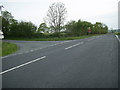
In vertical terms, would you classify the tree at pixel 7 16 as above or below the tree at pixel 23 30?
above

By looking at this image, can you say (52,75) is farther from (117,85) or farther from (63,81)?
(117,85)

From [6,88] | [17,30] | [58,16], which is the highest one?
[58,16]

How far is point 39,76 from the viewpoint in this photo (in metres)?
5.26

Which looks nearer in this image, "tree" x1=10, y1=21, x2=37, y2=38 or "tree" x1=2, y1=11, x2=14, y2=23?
"tree" x1=10, y1=21, x2=37, y2=38

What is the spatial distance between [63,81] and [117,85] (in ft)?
6.25

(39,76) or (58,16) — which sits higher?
(58,16)

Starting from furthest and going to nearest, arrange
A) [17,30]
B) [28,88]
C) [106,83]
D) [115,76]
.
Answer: [17,30] < [115,76] < [106,83] < [28,88]

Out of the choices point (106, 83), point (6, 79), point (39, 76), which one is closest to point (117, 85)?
point (106, 83)

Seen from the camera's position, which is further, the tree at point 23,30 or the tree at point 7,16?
the tree at point 7,16

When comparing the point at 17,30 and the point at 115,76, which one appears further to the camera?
the point at 17,30

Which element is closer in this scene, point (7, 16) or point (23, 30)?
point (23, 30)

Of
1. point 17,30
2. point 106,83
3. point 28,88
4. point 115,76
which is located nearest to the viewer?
point 28,88

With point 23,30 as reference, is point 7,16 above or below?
above

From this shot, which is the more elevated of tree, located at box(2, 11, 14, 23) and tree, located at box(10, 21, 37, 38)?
tree, located at box(2, 11, 14, 23)
